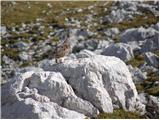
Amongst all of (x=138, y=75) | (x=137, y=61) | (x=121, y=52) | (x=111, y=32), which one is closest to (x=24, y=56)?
(x=121, y=52)

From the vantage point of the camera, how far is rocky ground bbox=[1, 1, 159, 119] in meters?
20.4

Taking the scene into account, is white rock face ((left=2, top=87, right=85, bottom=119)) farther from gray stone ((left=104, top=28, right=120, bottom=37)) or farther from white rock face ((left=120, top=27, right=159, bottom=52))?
gray stone ((left=104, top=28, right=120, bottom=37))

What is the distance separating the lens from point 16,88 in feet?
68.1

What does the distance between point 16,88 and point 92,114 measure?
3.51 meters

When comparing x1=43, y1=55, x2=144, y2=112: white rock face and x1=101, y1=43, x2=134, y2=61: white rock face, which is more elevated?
x1=101, y1=43, x2=134, y2=61: white rock face

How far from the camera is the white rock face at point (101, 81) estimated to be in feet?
69.7

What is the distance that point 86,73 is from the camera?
21.6 m

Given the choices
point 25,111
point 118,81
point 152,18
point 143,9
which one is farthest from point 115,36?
point 25,111

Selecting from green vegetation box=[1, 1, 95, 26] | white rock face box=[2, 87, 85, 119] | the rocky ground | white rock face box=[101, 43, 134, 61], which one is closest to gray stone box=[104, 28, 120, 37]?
the rocky ground

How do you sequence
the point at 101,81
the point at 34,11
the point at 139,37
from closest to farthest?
the point at 101,81
the point at 139,37
the point at 34,11

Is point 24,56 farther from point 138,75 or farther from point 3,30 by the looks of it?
point 3,30

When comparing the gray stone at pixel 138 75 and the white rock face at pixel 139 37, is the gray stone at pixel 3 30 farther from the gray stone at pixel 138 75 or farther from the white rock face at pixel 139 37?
the gray stone at pixel 138 75

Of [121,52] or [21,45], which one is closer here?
[121,52]

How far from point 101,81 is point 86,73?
0.85m
